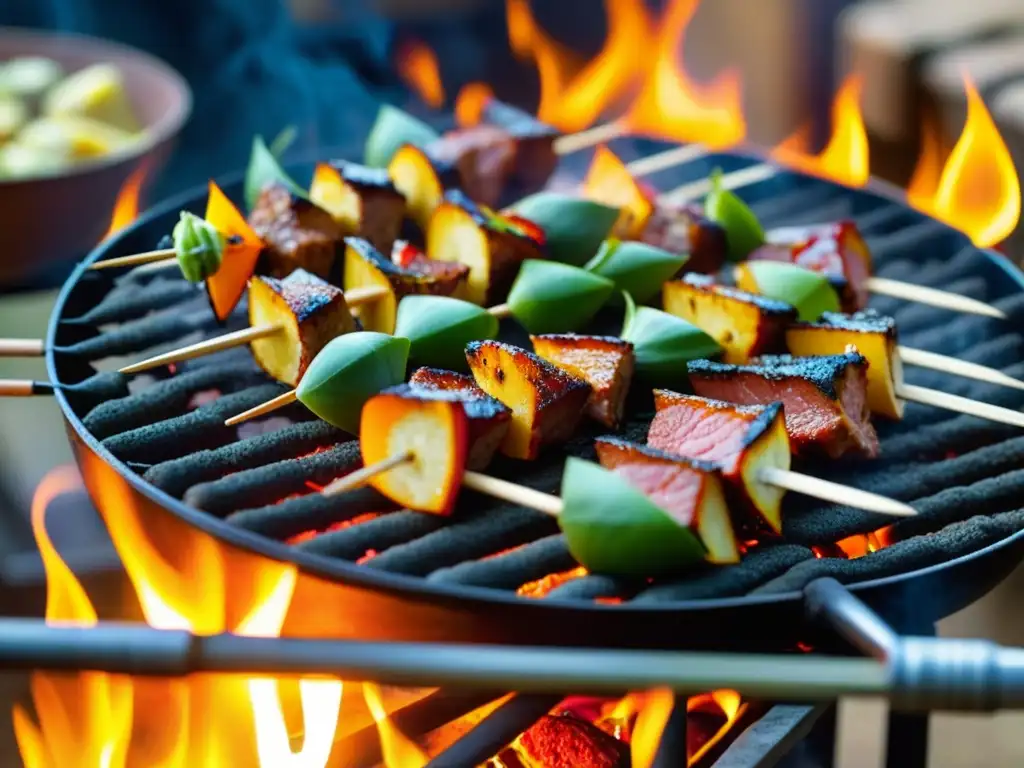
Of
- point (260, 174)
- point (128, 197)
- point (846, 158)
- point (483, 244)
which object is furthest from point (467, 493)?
point (846, 158)

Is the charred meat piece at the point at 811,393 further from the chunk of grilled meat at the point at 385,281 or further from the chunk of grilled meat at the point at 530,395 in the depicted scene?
the chunk of grilled meat at the point at 385,281

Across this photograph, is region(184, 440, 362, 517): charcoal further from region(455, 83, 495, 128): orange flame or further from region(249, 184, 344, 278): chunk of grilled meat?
region(455, 83, 495, 128): orange flame

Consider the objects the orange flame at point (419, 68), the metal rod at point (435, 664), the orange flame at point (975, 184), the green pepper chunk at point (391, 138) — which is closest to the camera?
the metal rod at point (435, 664)

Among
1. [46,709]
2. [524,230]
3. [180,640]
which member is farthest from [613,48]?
[180,640]

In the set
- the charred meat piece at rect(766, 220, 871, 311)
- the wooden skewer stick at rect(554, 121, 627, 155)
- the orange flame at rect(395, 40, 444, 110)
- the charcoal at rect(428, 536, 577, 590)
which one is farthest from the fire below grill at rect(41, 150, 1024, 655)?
the orange flame at rect(395, 40, 444, 110)

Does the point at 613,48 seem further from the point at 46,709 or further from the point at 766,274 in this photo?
the point at 46,709

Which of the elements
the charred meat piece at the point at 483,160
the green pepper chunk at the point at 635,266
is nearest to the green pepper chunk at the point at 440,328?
the green pepper chunk at the point at 635,266

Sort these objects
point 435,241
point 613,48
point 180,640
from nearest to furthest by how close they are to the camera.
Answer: point 180,640
point 435,241
point 613,48
